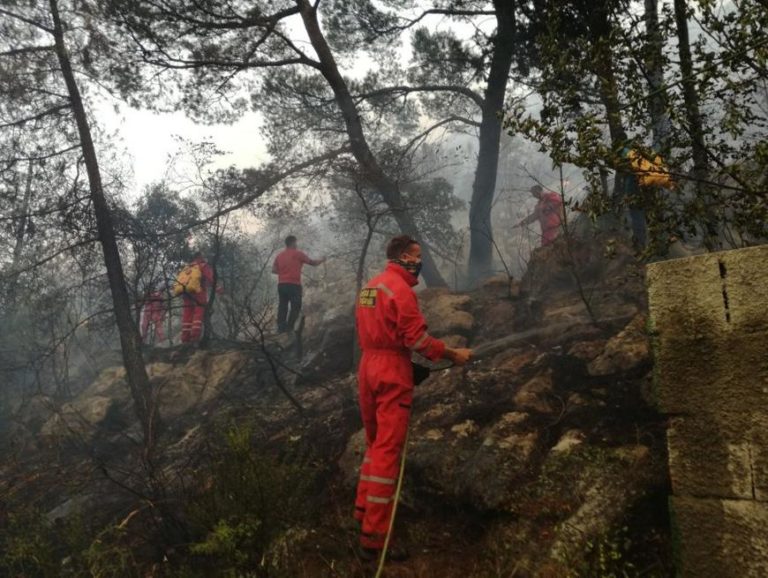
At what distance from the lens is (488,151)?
34.2ft

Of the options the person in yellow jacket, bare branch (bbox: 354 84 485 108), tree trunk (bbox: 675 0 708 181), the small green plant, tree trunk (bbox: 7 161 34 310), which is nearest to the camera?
the small green plant

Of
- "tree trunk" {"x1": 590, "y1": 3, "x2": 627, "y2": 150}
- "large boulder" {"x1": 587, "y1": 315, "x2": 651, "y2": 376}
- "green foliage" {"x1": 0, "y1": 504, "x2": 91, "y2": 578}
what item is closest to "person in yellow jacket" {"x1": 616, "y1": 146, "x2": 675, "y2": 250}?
"tree trunk" {"x1": 590, "y1": 3, "x2": 627, "y2": 150}

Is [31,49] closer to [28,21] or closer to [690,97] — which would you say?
[28,21]

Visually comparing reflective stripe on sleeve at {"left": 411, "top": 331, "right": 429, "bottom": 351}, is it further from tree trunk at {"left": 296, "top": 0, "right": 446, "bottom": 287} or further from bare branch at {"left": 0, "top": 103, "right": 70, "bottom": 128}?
bare branch at {"left": 0, "top": 103, "right": 70, "bottom": 128}

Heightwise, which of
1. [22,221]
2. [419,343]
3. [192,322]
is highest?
[22,221]

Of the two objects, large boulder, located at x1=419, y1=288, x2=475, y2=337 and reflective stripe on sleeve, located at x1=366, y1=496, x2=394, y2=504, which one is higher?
large boulder, located at x1=419, y1=288, x2=475, y2=337

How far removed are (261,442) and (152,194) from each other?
32.5 feet

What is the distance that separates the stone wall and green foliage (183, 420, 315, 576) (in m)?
2.35

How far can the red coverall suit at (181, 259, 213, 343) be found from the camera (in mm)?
9156

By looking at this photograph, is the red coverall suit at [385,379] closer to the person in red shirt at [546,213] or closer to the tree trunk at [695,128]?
the tree trunk at [695,128]

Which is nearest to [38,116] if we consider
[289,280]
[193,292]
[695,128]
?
[193,292]

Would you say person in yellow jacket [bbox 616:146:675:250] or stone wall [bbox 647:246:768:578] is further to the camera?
person in yellow jacket [bbox 616:146:675:250]

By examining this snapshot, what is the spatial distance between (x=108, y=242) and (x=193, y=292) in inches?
66.3

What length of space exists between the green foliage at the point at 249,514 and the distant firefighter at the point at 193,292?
5.79 metres
